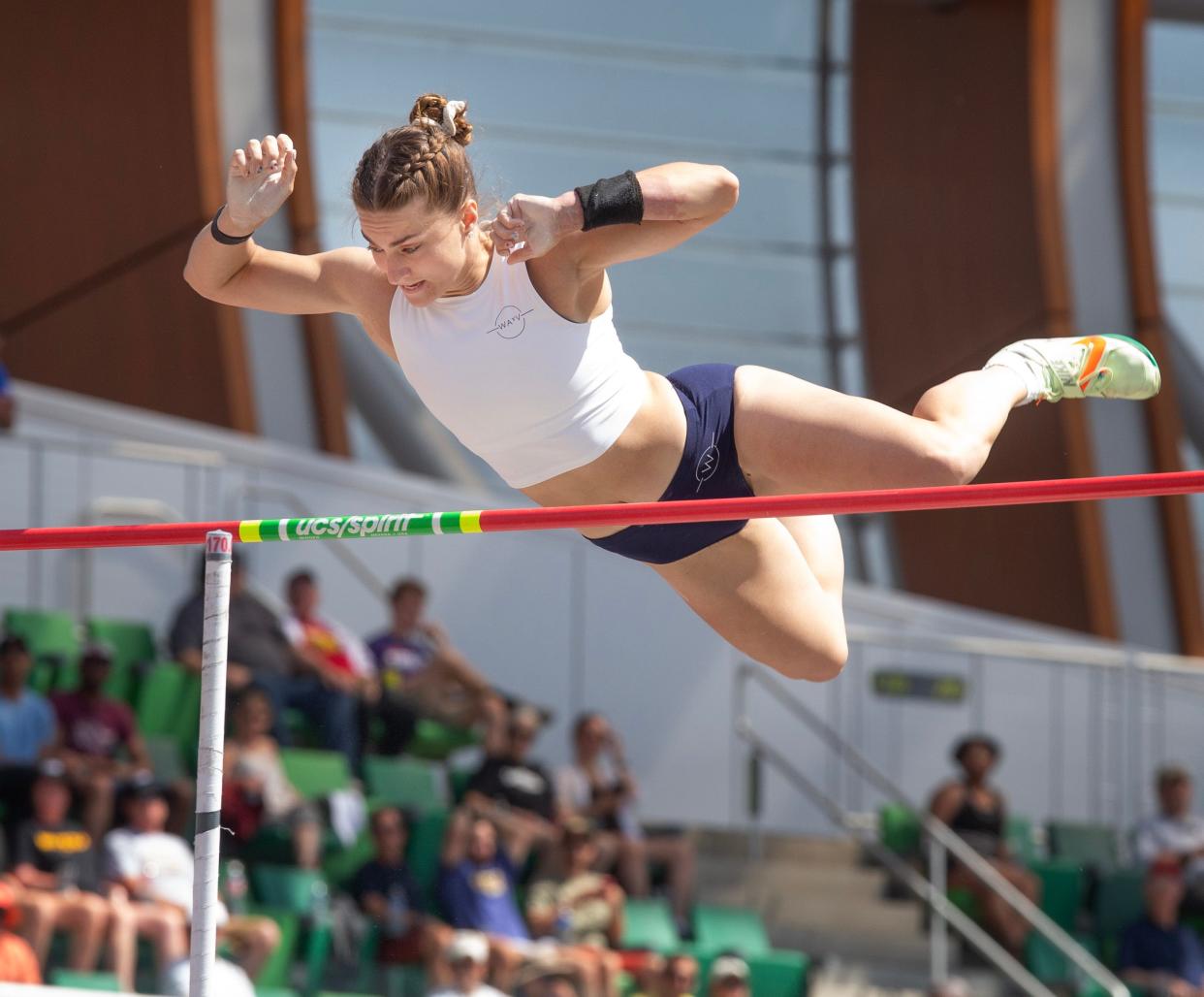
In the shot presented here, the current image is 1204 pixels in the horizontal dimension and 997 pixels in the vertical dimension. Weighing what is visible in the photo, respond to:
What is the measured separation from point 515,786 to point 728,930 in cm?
113

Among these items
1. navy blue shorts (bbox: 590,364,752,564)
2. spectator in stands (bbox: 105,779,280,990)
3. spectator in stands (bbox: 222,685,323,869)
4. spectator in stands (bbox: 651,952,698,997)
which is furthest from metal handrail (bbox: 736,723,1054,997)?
navy blue shorts (bbox: 590,364,752,564)

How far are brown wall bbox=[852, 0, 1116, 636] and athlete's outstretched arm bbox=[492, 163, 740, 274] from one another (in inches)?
321

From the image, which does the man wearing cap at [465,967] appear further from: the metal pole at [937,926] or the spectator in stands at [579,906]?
the metal pole at [937,926]

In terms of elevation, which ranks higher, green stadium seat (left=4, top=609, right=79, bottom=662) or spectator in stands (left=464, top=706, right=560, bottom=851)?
green stadium seat (left=4, top=609, right=79, bottom=662)

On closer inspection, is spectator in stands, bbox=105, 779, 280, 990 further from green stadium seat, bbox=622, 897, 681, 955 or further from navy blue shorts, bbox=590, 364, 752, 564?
navy blue shorts, bbox=590, 364, 752, 564

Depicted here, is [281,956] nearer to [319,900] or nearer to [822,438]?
[319,900]

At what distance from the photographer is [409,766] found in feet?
27.6

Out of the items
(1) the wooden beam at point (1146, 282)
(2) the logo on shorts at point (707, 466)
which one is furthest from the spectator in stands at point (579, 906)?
(1) the wooden beam at point (1146, 282)

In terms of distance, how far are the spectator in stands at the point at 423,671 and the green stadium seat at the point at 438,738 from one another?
5cm

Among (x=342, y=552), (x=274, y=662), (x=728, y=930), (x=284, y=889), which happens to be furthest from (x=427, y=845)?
(x=342, y=552)

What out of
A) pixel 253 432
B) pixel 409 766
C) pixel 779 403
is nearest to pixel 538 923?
pixel 409 766

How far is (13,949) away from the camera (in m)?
5.88

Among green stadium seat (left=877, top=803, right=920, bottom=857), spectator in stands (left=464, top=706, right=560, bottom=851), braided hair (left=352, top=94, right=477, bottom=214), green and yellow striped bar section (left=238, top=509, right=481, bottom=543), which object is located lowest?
green stadium seat (left=877, top=803, right=920, bottom=857)

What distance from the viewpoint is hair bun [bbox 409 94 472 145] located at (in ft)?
10.8
